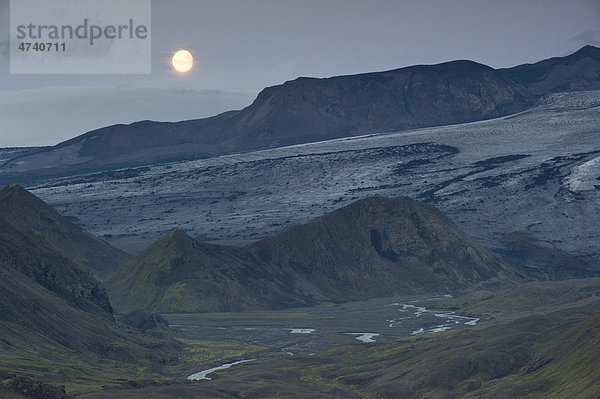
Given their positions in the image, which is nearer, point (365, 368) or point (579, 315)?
point (365, 368)

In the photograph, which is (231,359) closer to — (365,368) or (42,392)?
(365,368)

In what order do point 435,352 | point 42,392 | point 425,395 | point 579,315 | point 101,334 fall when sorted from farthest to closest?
1. point 101,334
2. point 579,315
3. point 435,352
4. point 425,395
5. point 42,392

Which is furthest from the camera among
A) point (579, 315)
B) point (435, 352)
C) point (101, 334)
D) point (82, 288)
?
point (82, 288)

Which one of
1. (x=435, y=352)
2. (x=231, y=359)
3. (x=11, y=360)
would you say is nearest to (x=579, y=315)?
(x=435, y=352)

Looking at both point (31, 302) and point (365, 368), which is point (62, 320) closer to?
point (31, 302)

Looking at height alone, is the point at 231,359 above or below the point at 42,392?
below

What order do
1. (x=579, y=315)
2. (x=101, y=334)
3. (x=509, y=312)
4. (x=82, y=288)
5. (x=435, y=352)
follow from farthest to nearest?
(x=509, y=312) → (x=82, y=288) → (x=101, y=334) → (x=579, y=315) → (x=435, y=352)

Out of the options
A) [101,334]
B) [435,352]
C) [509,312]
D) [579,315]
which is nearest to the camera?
[435,352]

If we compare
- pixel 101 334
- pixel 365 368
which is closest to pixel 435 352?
pixel 365 368

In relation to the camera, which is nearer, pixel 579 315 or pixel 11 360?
pixel 11 360
